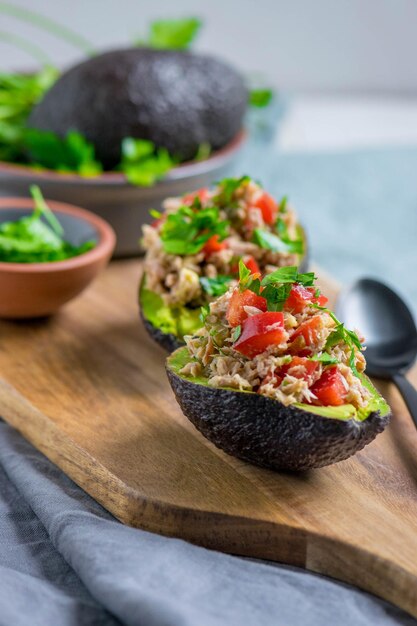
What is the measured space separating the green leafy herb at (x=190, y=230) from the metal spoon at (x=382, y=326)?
49 cm

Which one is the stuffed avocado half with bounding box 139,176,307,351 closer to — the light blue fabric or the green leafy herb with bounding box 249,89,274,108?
the light blue fabric

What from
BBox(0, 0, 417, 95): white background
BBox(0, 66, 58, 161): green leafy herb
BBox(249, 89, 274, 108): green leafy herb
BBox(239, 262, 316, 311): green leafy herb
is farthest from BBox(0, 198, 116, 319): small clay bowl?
BBox(0, 0, 417, 95): white background

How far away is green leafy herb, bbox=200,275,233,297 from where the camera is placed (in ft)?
9.23

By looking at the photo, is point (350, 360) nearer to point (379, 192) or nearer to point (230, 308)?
point (230, 308)

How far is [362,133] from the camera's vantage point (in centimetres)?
556

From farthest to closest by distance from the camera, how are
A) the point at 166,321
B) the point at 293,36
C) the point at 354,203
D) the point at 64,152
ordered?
the point at 293,36 < the point at 354,203 < the point at 64,152 < the point at 166,321

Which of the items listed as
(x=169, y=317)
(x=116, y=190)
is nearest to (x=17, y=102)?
(x=116, y=190)

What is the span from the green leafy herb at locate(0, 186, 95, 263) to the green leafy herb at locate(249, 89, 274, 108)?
62.9 inches

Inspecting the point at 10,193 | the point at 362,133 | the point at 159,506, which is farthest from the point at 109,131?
the point at 362,133

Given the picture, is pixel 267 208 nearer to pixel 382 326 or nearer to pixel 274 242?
pixel 274 242

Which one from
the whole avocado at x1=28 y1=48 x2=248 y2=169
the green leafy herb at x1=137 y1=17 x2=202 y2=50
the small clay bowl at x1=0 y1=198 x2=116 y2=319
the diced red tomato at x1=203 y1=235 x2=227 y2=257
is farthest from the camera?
the green leafy herb at x1=137 y1=17 x2=202 y2=50

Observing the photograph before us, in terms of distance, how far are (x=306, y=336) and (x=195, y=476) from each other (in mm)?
438

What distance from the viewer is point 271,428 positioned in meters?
2.21

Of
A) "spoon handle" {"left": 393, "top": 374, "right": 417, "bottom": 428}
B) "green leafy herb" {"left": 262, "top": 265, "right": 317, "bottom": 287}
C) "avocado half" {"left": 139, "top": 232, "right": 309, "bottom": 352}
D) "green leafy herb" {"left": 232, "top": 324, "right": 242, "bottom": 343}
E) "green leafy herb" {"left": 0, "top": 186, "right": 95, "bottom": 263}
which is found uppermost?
"green leafy herb" {"left": 262, "top": 265, "right": 317, "bottom": 287}
